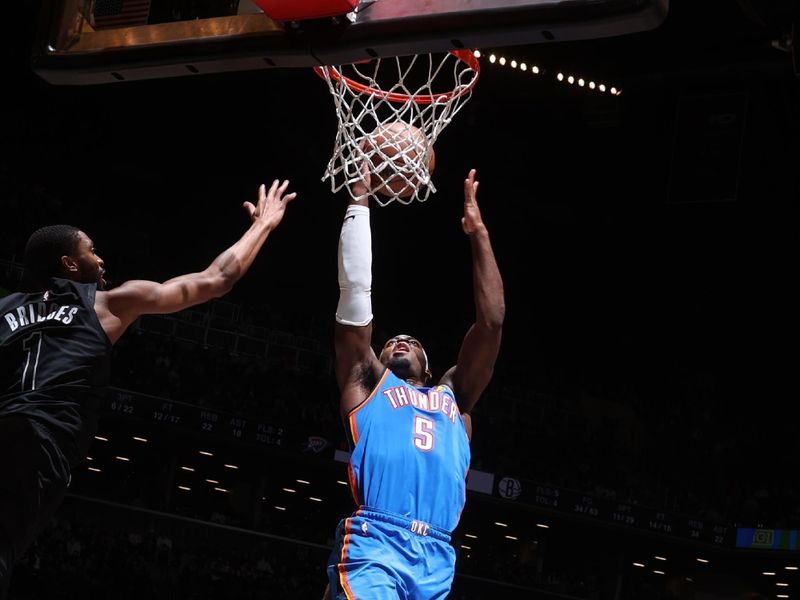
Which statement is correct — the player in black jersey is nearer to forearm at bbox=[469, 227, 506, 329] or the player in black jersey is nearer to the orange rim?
forearm at bbox=[469, 227, 506, 329]

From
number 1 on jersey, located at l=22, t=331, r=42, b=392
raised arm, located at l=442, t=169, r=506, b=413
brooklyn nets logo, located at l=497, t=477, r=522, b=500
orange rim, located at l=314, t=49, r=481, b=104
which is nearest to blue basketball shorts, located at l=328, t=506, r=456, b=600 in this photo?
raised arm, located at l=442, t=169, r=506, b=413

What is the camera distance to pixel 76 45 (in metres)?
3.90

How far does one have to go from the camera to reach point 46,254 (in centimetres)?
354

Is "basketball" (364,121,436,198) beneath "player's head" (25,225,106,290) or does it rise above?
above

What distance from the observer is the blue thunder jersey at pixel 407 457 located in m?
3.96

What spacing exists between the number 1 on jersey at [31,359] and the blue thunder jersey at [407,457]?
4.25ft

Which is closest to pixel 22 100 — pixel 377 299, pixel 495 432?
pixel 377 299

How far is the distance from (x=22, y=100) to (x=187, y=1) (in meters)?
12.4

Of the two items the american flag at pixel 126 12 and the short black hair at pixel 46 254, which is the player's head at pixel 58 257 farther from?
the american flag at pixel 126 12

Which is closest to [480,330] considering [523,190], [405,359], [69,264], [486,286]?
[486,286]

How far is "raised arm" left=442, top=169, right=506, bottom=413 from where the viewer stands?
14.4 feet

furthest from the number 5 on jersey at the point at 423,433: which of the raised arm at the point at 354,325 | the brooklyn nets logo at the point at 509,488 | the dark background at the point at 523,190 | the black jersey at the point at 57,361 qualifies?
the brooklyn nets logo at the point at 509,488

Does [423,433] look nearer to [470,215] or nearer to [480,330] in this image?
[480,330]

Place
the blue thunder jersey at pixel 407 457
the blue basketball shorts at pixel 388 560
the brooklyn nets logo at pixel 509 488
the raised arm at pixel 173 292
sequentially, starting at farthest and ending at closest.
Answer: the brooklyn nets logo at pixel 509 488 → the blue thunder jersey at pixel 407 457 → the blue basketball shorts at pixel 388 560 → the raised arm at pixel 173 292
